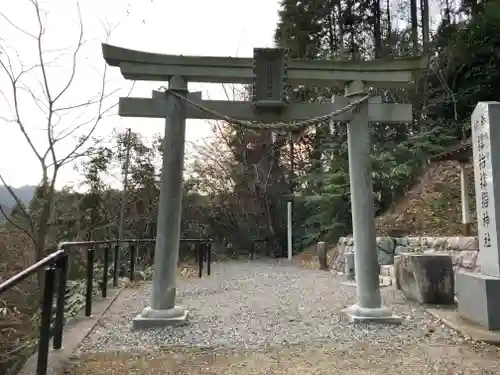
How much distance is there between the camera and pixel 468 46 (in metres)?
12.5

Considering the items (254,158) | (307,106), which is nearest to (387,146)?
(254,158)

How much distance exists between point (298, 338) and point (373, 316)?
1009mm

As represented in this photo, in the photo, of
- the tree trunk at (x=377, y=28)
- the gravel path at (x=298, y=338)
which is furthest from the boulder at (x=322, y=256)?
the tree trunk at (x=377, y=28)

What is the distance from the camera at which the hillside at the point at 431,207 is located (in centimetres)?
877

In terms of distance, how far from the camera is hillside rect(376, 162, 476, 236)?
8766 millimetres

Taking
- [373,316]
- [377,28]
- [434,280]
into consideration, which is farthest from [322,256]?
[377,28]

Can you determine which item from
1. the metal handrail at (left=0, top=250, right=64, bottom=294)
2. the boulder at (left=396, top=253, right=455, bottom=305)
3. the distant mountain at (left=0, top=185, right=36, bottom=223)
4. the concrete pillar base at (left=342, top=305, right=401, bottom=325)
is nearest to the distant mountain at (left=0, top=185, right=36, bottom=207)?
the distant mountain at (left=0, top=185, right=36, bottom=223)

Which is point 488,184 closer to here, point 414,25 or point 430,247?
point 430,247

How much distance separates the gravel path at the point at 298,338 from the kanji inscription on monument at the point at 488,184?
88cm

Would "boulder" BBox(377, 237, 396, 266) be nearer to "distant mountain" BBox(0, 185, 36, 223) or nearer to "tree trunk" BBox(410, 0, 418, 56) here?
"distant mountain" BBox(0, 185, 36, 223)

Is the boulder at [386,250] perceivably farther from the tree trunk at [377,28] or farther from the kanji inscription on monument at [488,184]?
the tree trunk at [377,28]

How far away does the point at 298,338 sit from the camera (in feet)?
11.8

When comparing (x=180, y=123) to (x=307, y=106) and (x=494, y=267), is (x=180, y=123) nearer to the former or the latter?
(x=307, y=106)

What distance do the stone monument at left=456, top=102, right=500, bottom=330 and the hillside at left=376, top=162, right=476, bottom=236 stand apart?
4.20 m
